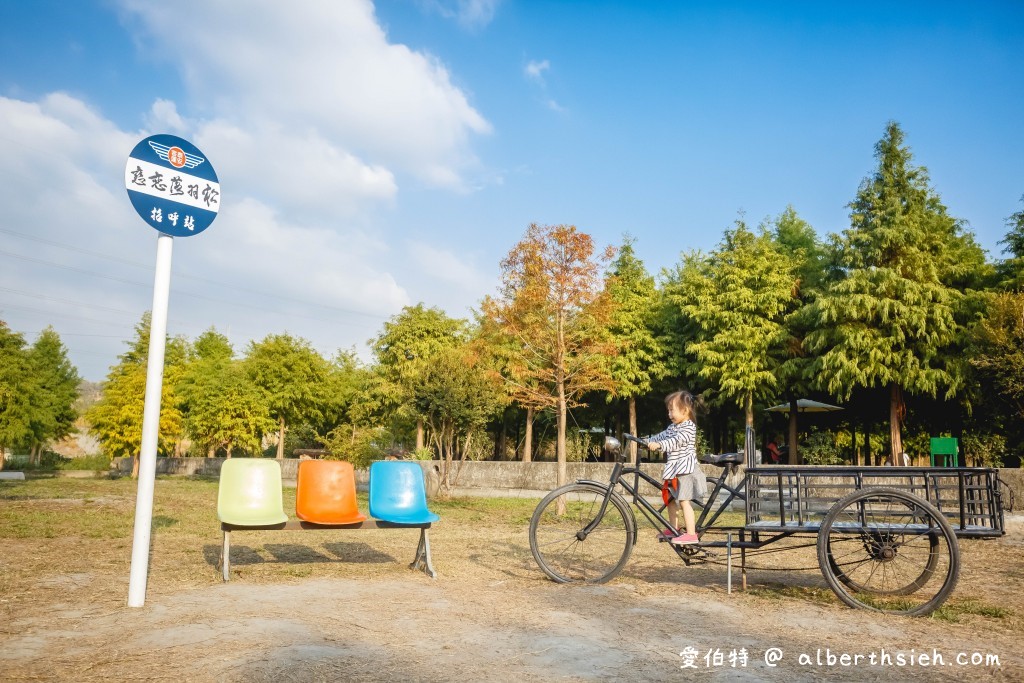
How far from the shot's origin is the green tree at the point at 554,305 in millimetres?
14312

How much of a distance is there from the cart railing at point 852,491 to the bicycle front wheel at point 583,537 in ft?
3.68

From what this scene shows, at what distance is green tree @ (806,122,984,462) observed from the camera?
22.0 m

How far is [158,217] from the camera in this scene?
5445mm

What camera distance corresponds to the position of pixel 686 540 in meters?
5.97

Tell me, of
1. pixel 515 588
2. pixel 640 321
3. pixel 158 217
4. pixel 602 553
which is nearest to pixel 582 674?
pixel 515 588

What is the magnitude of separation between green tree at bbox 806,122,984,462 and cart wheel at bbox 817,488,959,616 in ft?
57.7

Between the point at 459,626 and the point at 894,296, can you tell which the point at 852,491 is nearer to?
the point at 459,626

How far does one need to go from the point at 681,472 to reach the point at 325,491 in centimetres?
350

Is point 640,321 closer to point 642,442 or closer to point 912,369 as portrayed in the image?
point 912,369

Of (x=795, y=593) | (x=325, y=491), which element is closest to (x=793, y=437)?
(x=795, y=593)

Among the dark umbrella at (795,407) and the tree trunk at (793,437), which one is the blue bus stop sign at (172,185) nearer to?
the dark umbrella at (795,407)

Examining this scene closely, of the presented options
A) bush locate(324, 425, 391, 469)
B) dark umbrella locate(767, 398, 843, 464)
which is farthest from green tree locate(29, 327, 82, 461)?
dark umbrella locate(767, 398, 843, 464)

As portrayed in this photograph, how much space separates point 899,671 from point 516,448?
32.6m

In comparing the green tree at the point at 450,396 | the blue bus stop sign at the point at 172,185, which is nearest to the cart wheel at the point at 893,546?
the blue bus stop sign at the point at 172,185
